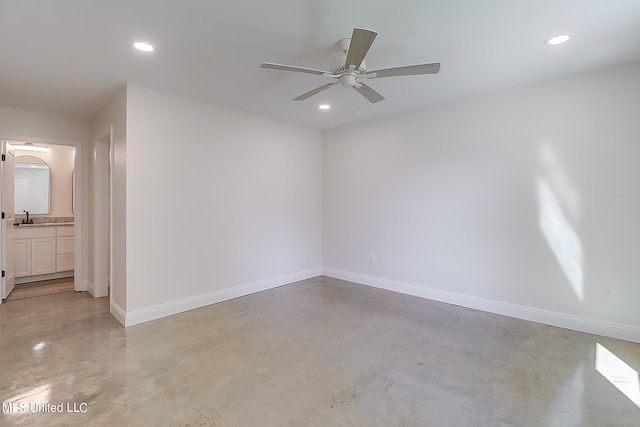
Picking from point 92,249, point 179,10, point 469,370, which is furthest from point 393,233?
point 92,249

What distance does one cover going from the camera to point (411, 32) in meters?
2.28

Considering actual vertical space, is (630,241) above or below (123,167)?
below

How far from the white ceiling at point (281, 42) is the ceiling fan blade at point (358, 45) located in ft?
0.92

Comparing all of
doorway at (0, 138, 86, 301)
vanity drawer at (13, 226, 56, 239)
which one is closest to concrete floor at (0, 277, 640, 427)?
doorway at (0, 138, 86, 301)

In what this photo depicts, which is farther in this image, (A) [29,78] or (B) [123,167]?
(B) [123,167]

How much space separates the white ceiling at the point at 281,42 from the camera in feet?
6.61

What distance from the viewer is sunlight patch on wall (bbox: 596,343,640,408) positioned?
2.07m

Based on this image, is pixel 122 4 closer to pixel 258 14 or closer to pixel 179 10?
pixel 179 10

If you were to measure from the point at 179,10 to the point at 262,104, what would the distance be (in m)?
1.92

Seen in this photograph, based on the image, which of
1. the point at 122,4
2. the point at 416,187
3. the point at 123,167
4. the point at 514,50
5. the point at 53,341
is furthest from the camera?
the point at 416,187

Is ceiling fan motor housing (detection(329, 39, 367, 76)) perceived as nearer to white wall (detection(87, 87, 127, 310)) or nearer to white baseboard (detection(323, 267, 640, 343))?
white wall (detection(87, 87, 127, 310))

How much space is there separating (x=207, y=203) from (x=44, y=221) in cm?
366

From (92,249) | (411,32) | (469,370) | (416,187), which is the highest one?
(411,32)

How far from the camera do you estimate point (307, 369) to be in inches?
93.5
